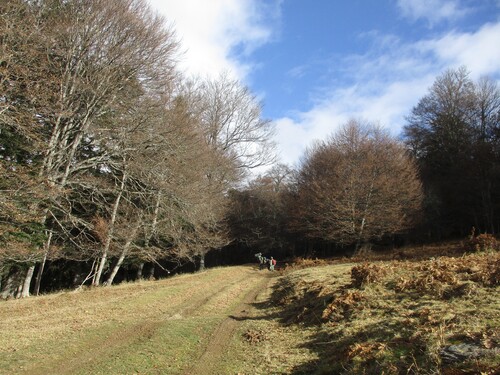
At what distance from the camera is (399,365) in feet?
18.0

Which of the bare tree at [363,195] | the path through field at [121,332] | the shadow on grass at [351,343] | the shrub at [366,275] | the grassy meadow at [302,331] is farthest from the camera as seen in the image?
the bare tree at [363,195]

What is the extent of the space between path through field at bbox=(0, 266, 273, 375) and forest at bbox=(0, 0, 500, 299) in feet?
10.3

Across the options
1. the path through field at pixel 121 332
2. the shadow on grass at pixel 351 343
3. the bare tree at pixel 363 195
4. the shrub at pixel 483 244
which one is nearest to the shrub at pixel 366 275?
the shadow on grass at pixel 351 343

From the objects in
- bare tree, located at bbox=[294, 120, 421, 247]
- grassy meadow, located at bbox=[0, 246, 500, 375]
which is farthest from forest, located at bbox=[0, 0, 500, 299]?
grassy meadow, located at bbox=[0, 246, 500, 375]

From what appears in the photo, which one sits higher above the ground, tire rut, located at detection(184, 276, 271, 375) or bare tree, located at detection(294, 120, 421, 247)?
bare tree, located at detection(294, 120, 421, 247)

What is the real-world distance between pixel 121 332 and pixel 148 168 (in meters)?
9.79

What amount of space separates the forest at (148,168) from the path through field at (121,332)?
314cm

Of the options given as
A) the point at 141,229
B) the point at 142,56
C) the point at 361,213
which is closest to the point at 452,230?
the point at 361,213

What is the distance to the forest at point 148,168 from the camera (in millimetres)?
15156

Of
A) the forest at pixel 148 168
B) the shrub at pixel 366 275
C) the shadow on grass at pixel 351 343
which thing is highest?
the forest at pixel 148 168

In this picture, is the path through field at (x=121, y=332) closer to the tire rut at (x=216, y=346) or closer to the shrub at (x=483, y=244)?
the tire rut at (x=216, y=346)

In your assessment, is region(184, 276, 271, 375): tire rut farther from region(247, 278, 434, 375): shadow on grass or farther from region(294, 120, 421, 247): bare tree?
region(294, 120, 421, 247): bare tree

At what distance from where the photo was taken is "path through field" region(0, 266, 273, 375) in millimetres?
8219

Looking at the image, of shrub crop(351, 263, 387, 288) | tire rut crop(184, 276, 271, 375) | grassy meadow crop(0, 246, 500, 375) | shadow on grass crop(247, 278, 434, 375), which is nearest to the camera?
shadow on grass crop(247, 278, 434, 375)
